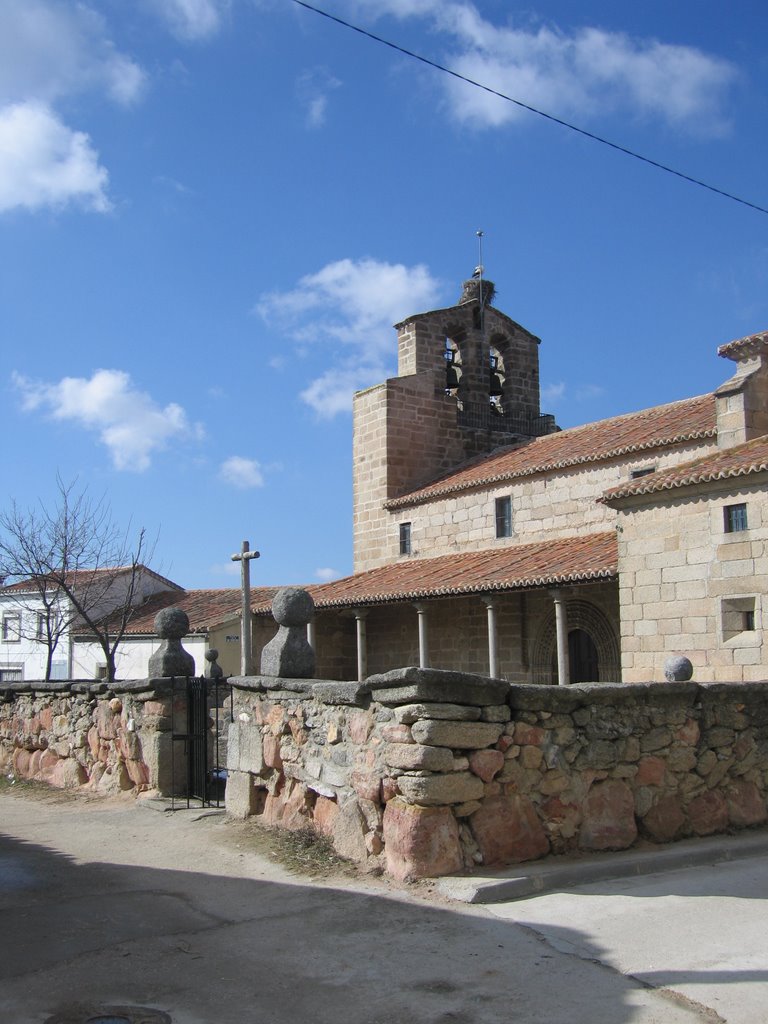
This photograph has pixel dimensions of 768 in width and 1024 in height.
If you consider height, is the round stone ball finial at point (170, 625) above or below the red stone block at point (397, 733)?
above

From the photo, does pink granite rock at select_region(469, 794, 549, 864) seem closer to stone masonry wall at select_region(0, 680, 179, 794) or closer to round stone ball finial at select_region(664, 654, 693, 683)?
round stone ball finial at select_region(664, 654, 693, 683)

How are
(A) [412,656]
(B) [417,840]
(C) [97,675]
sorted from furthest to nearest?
(C) [97,675] < (A) [412,656] < (B) [417,840]

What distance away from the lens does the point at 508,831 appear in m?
5.89

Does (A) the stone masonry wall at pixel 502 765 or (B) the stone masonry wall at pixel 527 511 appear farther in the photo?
(B) the stone masonry wall at pixel 527 511

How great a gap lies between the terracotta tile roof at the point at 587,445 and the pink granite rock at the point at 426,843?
12.7 m

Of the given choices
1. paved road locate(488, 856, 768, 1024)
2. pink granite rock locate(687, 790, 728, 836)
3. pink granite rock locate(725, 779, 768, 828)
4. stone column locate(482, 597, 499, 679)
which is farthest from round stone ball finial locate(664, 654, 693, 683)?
stone column locate(482, 597, 499, 679)

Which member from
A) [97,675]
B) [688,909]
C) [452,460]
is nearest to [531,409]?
[452,460]

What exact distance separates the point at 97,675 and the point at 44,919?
27.4 meters

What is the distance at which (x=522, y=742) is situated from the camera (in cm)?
600

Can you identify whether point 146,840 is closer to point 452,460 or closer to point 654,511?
point 654,511

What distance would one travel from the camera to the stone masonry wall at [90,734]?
9281 millimetres

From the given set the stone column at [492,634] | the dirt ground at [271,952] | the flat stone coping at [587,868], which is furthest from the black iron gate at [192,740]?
the stone column at [492,634]

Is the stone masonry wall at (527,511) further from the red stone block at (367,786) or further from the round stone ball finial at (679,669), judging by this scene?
the red stone block at (367,786)

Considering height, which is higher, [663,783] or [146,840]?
[663,783]
